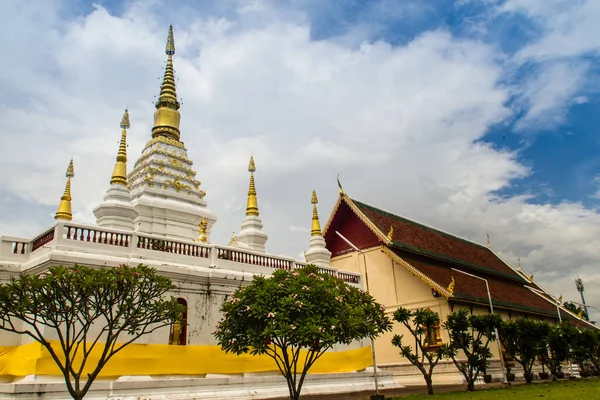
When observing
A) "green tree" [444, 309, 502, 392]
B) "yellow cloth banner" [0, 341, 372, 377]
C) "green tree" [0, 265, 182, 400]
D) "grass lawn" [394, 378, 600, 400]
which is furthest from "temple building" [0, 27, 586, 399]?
"grass lawn" [394, 378, 600, 400]

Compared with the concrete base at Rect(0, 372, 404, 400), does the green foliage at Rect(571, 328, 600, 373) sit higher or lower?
higher

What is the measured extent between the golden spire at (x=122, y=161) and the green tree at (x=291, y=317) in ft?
28.6

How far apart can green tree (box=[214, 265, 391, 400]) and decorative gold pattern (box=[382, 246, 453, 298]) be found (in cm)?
1176

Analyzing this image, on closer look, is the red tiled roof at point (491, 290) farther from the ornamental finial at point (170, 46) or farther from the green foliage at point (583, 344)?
the ornamental finial at point (170, 46)

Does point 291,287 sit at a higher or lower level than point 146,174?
lower

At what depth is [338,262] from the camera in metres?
28.0

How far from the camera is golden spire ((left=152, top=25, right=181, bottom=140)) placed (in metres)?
25.0

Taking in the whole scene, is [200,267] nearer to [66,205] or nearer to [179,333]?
[179,333]

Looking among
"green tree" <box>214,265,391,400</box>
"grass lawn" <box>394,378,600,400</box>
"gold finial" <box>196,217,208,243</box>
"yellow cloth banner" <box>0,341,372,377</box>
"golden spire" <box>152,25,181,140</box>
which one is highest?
"golden spire" <box>152,25,181,140</box>

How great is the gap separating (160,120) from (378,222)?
39.4 ft

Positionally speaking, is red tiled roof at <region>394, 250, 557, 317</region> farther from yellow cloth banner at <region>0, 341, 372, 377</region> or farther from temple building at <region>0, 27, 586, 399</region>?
yellow cloth banner at <region>0, 341, 372, 377</region>

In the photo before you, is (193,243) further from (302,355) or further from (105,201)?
(302,355)

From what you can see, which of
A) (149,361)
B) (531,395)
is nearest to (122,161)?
(149,361)

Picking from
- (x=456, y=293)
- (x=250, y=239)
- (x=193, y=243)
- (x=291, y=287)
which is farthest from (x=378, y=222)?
(x=291, y=287)
